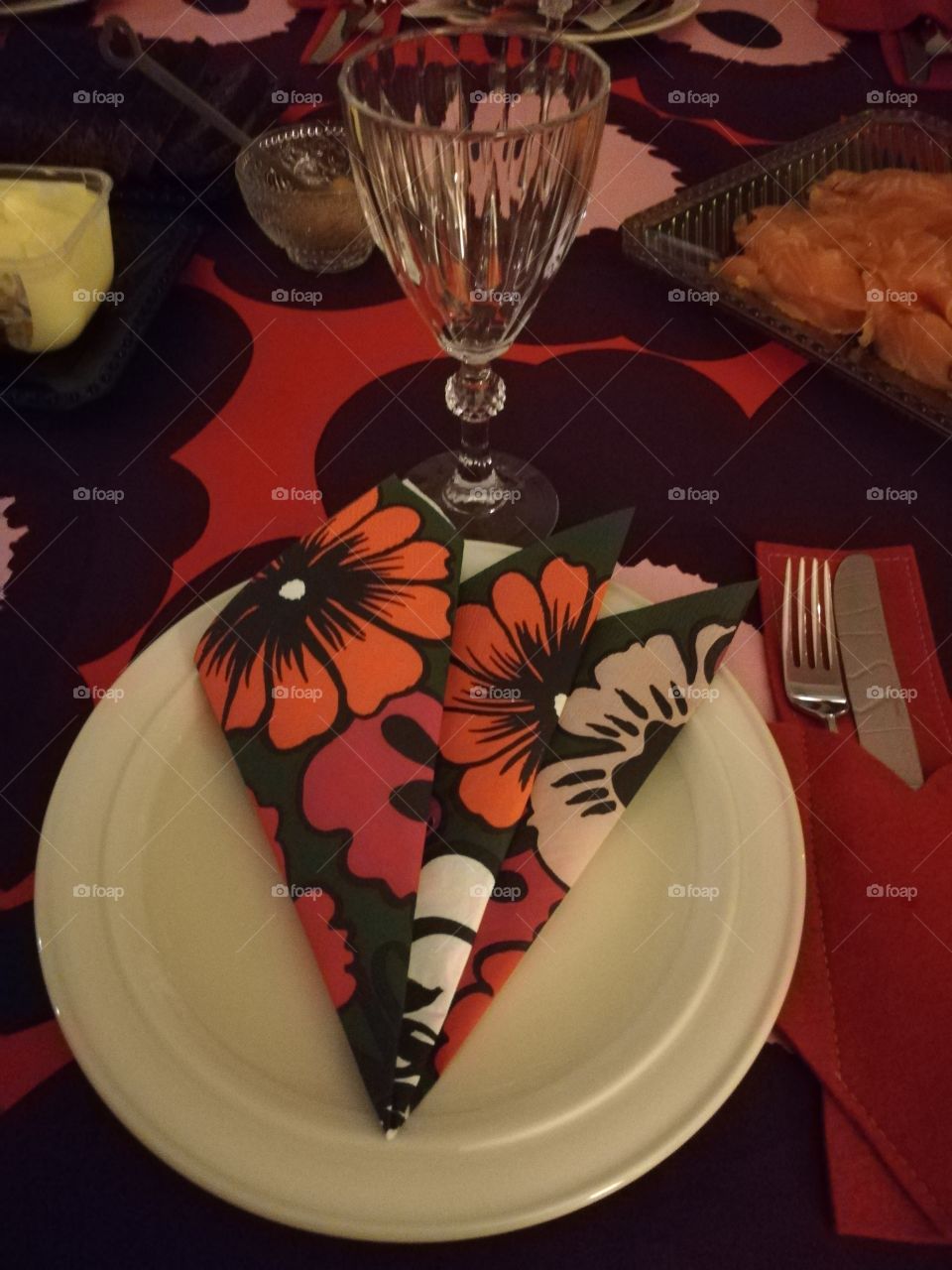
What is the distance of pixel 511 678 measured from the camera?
15.4 inches

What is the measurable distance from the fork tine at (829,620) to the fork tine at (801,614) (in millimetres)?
10

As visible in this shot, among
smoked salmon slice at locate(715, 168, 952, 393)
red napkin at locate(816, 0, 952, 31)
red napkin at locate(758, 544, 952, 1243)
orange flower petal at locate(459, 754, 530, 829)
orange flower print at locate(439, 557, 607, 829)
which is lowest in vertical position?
red napkin at locate(758, 544, 952, 1243)

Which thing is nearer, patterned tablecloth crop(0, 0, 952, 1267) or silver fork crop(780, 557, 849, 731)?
patterned tablecloth crop(0, 0, 952, 1267)

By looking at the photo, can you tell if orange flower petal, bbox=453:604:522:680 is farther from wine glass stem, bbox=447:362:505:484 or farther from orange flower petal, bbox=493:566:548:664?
wine glass stem, bbox=447:362:505:484

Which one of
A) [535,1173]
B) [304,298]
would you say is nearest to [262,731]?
[535,1173]

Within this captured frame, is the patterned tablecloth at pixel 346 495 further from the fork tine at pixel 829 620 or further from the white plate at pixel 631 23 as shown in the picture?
the white plate at pixel 631 23

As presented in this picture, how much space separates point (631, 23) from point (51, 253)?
726 mm

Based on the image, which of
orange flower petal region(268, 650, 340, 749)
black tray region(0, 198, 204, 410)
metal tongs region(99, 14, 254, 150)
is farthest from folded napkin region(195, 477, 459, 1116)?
metal tongs region(99, 14, 254, 150)

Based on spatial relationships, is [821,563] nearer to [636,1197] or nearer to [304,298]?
[636,1197]

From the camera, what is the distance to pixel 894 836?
1.22 ft

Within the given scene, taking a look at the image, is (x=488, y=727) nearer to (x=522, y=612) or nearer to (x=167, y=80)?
(x=522, y=612)

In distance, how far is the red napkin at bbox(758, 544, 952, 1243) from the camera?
301 millimetres

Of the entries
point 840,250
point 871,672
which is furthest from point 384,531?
point 840,250

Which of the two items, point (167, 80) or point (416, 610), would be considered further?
point (167, 80)
